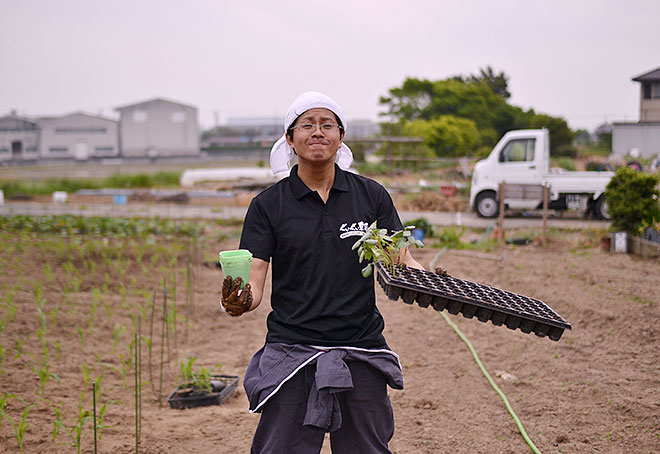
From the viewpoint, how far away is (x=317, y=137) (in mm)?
2242

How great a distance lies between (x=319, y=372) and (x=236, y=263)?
44 cm

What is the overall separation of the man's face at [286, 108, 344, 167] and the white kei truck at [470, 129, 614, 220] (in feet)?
36.3

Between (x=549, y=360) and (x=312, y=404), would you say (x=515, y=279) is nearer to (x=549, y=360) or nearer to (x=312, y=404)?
(x=549, y=360)

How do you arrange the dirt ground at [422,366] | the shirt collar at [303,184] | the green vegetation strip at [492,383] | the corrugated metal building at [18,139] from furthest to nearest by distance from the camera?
the corrugated metal building at [18,139]
the dirt ground at [422,366]
the green vegetation strip at [492,383]
the shirt collar at [303,184]

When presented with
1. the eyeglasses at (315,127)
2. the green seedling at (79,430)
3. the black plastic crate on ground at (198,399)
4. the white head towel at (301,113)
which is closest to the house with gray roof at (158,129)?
the black plastic crate on ground at (198,399)

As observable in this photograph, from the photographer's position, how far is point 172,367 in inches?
189

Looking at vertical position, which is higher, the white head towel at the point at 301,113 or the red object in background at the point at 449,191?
the white head towel at the point at 301,113

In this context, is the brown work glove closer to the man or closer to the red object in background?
the man

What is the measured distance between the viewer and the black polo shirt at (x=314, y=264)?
2219mm

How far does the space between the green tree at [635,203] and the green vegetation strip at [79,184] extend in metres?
16.0

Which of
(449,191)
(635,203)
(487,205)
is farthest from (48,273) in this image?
(449,191)

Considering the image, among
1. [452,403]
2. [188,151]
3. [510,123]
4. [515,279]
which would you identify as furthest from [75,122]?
[452,403]

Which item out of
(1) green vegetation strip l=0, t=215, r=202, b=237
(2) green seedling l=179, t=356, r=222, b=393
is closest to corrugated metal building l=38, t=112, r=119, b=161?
(1) green vegetation strip l=0, t=215, r=202, b=237

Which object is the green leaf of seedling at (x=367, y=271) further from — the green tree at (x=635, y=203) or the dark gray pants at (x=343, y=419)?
the green tree at (x=635, y=203)
